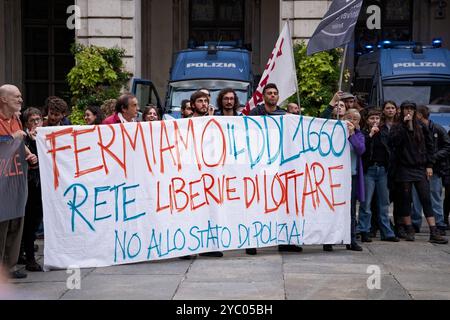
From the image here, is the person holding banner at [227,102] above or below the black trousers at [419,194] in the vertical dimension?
above

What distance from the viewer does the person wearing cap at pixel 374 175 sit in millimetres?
11008

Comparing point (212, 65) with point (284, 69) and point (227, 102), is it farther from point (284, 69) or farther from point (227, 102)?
point (227, 102)

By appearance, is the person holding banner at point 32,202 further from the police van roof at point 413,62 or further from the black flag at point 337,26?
the police van roof at point 413,62

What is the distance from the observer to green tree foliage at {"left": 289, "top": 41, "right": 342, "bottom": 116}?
18344mm

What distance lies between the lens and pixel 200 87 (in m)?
17.9

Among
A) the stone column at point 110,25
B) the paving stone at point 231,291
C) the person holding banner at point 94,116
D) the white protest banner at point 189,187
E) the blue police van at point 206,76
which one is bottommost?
the paving stone at point 231,291

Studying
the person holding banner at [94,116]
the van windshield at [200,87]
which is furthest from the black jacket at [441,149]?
the van windshield at [200,87]

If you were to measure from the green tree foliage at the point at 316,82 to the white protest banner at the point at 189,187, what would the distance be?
27.0ft

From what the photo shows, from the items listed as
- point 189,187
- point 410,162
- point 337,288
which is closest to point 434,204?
point 410,162

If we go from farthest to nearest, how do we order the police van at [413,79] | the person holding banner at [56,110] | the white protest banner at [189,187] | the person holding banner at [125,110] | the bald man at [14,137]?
the police van at [413,79] → the person holding banner at [56,110] → the person holding banner at [125,110] → the white protest banner at [189,187] → the bald man at [14,137]

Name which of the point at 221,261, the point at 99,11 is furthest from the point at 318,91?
the point at 221,261

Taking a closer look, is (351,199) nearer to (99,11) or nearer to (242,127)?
(242,127)

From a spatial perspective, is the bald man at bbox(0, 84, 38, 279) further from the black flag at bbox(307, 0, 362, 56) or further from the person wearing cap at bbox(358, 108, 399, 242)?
the person wearing cap at bbox(358, 108, 399, 242)

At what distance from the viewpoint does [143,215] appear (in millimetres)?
9148
